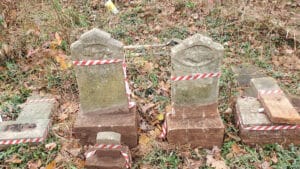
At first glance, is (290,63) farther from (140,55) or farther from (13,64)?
(13,64)

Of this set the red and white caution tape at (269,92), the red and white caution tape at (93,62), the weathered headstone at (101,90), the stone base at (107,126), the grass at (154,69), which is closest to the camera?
the weathered headstone at (101,90)

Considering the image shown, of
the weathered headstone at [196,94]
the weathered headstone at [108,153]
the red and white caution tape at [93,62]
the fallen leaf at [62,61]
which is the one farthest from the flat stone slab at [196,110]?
the fallen leaf at [62,61]

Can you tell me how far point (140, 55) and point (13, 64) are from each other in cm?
251

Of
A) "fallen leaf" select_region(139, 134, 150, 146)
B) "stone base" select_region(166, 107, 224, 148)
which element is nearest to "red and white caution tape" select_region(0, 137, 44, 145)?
"fallen leaf" select_region(139, 134, 150, 146)

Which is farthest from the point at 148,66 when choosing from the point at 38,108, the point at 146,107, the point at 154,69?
the point at 38,108

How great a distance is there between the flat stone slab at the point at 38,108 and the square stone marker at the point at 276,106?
10.6 feet

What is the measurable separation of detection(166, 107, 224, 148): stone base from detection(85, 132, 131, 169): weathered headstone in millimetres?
722

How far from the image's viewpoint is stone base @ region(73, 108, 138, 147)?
434cm

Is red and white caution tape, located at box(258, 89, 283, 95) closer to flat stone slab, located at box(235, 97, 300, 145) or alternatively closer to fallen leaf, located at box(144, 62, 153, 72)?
flat stone slab, located at box(235, 97, 300, 145)

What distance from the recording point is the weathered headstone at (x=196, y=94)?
3912 mm

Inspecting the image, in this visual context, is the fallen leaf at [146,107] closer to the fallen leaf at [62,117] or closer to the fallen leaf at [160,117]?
the fallen leaf at [160,117]

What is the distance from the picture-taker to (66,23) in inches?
273

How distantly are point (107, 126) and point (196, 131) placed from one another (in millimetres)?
1220

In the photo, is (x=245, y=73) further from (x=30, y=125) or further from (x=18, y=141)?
(x=18, y=141)
